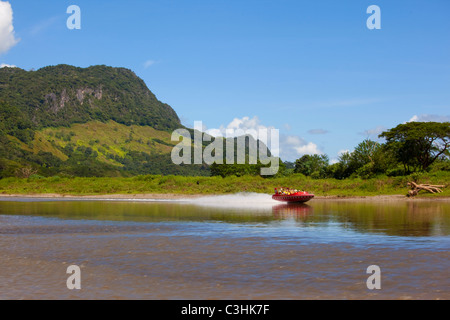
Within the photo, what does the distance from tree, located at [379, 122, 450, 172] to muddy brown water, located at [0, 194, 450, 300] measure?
42636 mm

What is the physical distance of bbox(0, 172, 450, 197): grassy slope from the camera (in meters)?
60.6

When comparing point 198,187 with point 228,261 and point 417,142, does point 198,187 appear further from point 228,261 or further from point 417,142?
point 228,261

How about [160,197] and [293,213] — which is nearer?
[293,213]

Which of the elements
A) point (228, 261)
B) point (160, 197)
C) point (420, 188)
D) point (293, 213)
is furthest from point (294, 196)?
point (228, 261)

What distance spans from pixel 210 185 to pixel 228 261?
60.2 m

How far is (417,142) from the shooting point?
66.9 metres

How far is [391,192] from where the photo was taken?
58719mm

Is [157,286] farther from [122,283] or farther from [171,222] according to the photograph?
[171,222]

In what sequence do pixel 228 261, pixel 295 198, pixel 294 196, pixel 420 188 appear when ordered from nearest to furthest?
pixel 228 261, pixel 294 196, pixel 295 198, pixel 420 188

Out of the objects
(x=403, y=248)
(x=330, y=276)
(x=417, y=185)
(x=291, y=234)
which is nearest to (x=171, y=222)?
(x=291, y=234)

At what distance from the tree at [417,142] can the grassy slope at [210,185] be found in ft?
22.1

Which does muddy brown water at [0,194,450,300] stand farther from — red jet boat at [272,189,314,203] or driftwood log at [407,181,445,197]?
driftwood log at [407,181,445,197]

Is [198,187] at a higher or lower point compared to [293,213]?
higher

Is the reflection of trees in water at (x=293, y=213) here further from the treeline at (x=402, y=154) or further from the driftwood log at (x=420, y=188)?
the treeline at (x=402, y=154)
